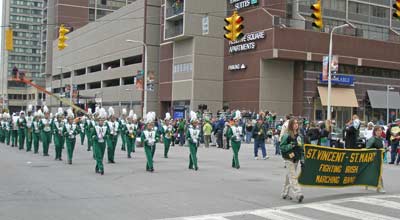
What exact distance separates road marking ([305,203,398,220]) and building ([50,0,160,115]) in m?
45.3

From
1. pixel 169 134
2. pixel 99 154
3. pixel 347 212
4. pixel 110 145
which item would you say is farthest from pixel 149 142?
pixel 347 212

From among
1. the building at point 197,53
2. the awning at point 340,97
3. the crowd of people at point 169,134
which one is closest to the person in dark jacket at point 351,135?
the crowd of people at point 169,134

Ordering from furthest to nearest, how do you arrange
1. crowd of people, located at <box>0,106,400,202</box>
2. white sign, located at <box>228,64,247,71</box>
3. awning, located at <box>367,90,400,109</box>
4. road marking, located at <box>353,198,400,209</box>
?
1. awning, located at <box>367,90,400,109</box>
2. white sign, located at <box>228,64,247,71</box>
3. crowd of people, located at <box>0,106,400,202</box>
4. road marking, located at <box>353,198,400,209</box>

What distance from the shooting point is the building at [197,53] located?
180ft

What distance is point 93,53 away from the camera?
85188mm

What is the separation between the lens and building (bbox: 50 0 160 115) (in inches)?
2544

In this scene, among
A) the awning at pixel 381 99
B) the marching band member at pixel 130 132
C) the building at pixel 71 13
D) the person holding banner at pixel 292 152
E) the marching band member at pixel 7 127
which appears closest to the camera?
the person holding banner at pixel 292 152

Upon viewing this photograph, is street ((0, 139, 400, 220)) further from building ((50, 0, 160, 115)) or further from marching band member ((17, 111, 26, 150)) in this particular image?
building ((50, 0, 160, 115))

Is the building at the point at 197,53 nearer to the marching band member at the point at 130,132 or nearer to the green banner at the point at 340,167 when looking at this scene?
the marching band member at the point at 130,132

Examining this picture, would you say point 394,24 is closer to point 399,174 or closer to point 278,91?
point 278,91

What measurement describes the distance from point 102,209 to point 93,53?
255 feet

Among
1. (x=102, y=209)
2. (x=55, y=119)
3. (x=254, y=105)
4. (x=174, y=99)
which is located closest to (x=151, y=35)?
(x=174, y=99)

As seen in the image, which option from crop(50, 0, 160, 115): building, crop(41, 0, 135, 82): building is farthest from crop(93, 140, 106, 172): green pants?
crop(41, 0, 135, 82): building

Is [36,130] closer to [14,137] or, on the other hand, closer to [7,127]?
[14,137]
